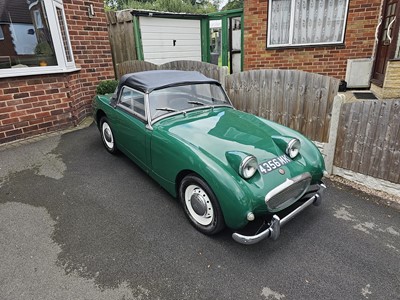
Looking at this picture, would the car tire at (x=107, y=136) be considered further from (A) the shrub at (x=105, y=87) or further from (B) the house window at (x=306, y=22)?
(B) the house window at (x=306, y=22)

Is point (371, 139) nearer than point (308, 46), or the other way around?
point (371, 139)

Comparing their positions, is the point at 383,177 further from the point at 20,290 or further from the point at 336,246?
the point at 20,290

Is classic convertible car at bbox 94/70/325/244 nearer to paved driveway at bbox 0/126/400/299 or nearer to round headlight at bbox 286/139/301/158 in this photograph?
round headlight at bbox 286/139/301/158

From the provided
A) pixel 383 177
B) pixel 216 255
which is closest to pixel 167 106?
pixel 216 255

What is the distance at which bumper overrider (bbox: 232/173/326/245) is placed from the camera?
7.45ft

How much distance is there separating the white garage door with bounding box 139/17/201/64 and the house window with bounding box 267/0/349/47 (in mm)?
3737

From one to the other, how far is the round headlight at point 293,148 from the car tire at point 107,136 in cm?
283

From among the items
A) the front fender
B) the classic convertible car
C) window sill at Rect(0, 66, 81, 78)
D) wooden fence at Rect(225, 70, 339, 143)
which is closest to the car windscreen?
the classic convertible car

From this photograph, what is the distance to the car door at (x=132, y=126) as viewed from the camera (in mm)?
3359

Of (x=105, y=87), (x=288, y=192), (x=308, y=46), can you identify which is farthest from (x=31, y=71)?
(x=308, y=46)

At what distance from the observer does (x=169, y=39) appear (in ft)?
31.4

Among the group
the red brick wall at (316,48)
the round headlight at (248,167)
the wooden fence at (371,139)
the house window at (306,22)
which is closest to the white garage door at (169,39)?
the red brick wall at (316,48)

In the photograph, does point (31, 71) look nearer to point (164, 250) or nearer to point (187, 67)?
point (187, 67)

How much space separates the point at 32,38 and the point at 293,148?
5315mm
